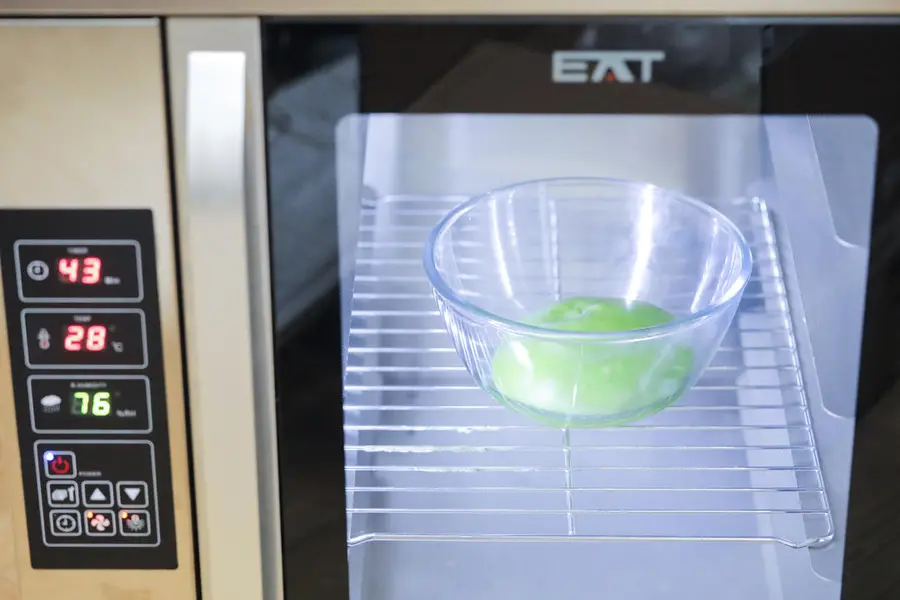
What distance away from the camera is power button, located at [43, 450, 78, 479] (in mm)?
818

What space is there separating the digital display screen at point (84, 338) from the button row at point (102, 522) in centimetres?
11

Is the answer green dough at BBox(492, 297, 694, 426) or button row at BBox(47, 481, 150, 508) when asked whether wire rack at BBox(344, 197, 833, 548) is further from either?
button row at BBox(47, 481, 150, 508)

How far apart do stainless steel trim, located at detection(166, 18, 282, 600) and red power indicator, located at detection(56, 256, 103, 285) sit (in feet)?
0.19

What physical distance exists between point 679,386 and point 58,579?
0.48m

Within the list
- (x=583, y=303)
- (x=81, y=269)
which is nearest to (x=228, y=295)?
(x=81, y=269)

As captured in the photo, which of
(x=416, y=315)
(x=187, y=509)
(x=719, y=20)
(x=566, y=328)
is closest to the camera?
(x=719, y=20)

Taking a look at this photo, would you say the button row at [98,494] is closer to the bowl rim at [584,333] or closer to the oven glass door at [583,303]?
the oven glass door at [583,303]

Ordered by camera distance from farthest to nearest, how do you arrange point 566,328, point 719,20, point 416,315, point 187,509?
point 416,315
point 566,328
point 187,509
point 719,20

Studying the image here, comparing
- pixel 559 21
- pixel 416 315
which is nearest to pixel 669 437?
pixel 416 315

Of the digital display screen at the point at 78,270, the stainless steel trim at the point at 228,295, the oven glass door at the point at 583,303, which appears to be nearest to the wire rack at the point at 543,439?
the oven glass door at the point at 583,303

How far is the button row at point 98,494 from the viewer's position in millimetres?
824

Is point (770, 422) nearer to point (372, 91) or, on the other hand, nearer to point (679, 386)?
point (679, 386)

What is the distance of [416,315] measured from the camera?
1.08m

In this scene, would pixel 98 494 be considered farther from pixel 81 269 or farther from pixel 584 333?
pixel 584 333
